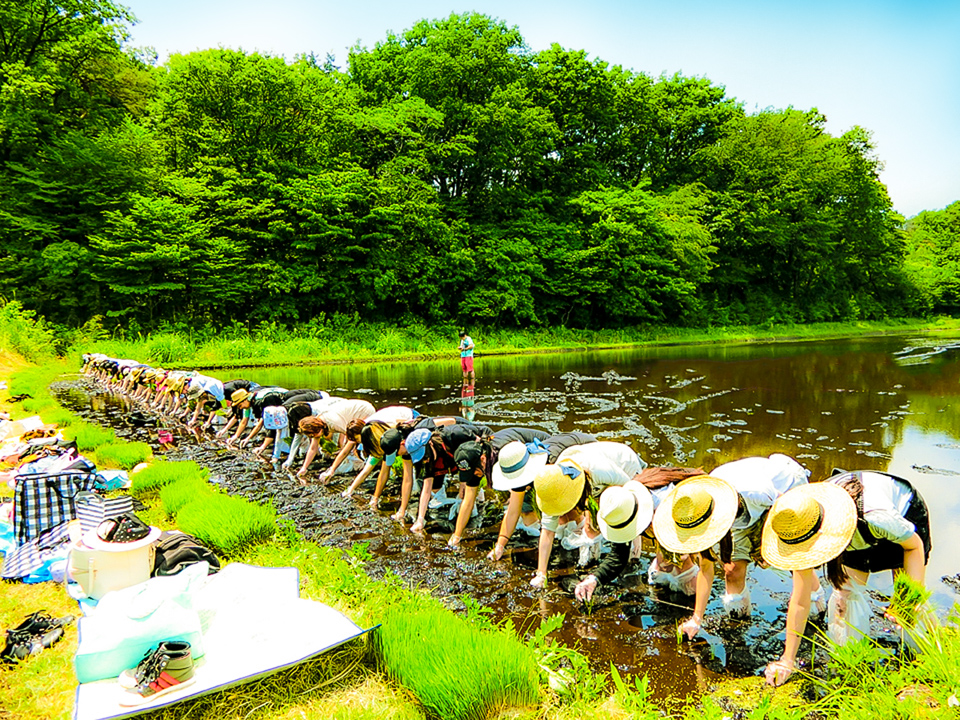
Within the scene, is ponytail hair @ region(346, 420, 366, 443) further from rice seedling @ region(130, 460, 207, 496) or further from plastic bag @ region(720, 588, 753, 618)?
plastic bag @ region(720, 588, 753, 618)

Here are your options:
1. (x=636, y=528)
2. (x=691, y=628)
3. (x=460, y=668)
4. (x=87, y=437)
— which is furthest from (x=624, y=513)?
(x=87, y=437)

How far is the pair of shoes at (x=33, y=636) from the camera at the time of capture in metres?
3.19

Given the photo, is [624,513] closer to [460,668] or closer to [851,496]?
[851,496]

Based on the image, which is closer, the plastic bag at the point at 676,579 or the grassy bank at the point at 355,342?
the plastic bag at the point at 676,579

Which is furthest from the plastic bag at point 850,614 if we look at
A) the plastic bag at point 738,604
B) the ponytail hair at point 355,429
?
the ponytail hair at point 355,429

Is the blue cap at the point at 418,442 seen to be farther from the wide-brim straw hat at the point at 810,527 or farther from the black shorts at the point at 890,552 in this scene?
the black shorts at the point at 890,552

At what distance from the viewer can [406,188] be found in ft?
93.6

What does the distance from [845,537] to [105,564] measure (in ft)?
14.6

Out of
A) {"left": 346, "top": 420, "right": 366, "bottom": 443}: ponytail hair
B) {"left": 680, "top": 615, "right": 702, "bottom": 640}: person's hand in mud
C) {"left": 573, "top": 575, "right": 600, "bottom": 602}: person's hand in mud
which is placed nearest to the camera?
{"left": 680, "top": 615, "right": 702, "bottom": 640}: person's hand in mud

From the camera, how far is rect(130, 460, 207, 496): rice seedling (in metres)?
6.46

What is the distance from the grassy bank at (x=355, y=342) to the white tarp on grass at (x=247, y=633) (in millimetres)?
19772

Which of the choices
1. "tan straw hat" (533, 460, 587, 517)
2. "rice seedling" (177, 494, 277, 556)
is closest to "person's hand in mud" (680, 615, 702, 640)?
"tan straw hat" (533, 460, 587, 517)

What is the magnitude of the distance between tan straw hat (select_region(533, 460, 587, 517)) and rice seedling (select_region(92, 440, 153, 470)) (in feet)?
20.8

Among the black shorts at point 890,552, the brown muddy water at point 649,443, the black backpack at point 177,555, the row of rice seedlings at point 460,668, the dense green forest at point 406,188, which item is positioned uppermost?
the dense green forest at point 406,188
